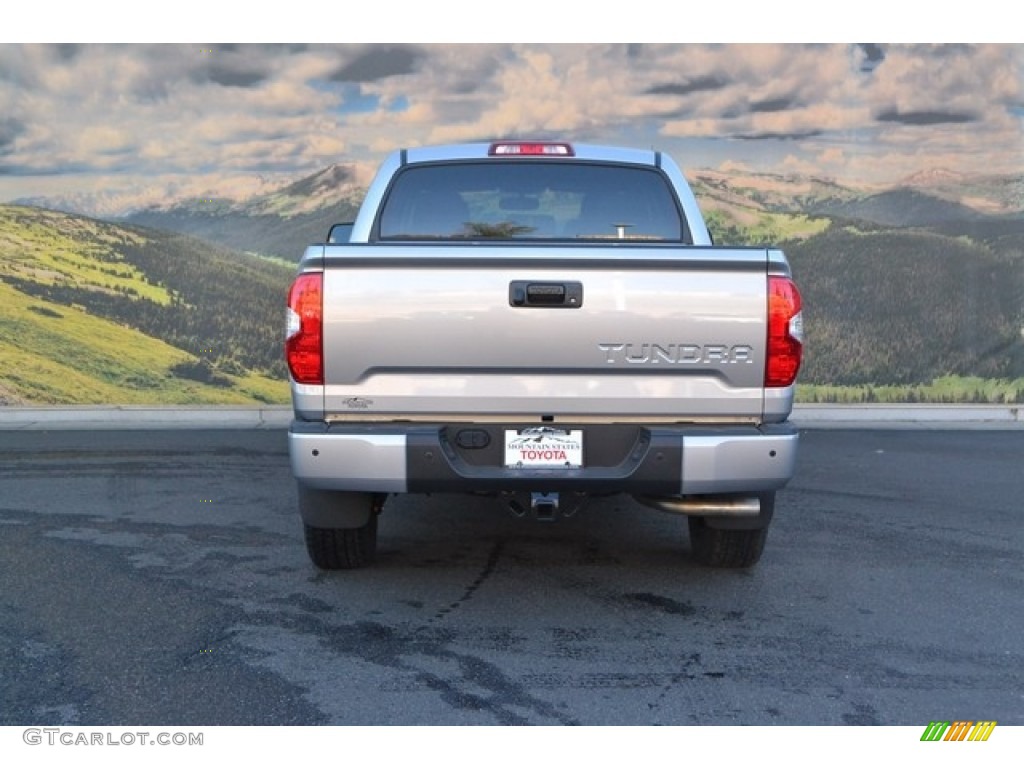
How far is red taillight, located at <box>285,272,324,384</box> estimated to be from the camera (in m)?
3.87

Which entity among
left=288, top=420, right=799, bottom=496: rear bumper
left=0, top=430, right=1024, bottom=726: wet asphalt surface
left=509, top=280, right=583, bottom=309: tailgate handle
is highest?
left=509, top=280, right=583, bottom=309: tailgate handle

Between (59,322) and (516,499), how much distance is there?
7692mm

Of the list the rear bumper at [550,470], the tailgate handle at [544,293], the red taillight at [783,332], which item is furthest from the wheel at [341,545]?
the red taillight at [783,332]

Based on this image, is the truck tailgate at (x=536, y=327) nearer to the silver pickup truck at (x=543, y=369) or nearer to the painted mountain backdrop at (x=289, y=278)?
the silver pickup truck at (x=543, y=369)

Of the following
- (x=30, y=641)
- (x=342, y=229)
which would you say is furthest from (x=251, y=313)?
(x=30, y=641)

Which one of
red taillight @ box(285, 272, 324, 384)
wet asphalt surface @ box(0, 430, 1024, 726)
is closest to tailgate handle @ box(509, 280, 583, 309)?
red taillight @ box(285, 272, 324, 384)

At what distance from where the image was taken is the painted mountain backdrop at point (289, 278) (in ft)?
33.4

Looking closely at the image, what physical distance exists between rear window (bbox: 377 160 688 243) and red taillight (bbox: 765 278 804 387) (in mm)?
1209

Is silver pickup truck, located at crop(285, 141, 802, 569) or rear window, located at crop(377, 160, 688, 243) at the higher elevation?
rear window, located at crop(377, 160, 688, 243)

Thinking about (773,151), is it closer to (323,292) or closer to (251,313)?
(251,313)

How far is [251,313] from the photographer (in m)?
10.2

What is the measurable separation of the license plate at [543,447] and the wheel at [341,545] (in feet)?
2.93
